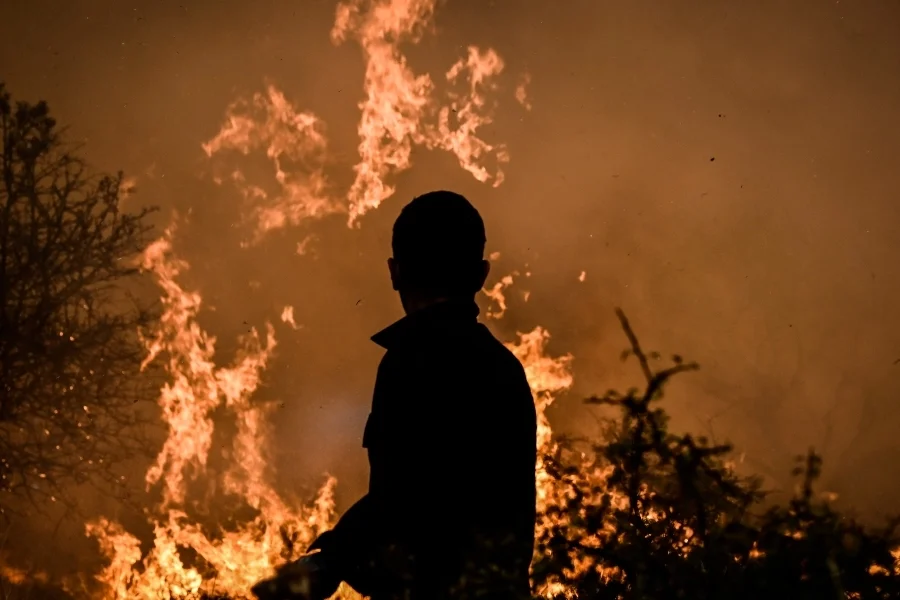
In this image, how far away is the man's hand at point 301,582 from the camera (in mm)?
1896

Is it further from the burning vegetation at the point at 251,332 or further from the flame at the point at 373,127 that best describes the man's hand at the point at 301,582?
the flame at the point at 373,127

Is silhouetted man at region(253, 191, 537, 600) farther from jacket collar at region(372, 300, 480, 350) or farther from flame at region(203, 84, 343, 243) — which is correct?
flame at region(203, 84, 343, 243)

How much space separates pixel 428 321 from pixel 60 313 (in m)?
12.8

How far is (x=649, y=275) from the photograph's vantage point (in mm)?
12383

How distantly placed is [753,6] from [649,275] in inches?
163

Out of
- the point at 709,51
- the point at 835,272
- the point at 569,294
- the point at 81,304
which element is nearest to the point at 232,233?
the point at 81,304

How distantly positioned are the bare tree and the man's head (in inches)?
491

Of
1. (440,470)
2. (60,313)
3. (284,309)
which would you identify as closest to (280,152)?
(284,309)

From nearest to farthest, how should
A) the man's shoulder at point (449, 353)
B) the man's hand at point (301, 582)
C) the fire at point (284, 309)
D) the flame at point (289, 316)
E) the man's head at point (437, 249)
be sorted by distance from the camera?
the man's hand at point (301, 582) < the man's shoulder at point (449, 353) < the man's head at point (437, 249) < the fire at point (284, 309) < the flame at point (289, 316)

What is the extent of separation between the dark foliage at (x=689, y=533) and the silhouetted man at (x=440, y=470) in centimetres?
30

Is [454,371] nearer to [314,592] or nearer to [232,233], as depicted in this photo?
[314,592]

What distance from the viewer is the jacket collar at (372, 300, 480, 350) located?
7.06 ft

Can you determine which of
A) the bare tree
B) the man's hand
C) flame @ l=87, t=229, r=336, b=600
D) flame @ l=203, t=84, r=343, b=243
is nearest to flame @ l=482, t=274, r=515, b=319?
flame @ l=203, t=84, r=343, b=243

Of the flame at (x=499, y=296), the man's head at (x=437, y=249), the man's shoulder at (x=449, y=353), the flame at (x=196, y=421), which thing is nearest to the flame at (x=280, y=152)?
the flame at (x=196, y=421)
